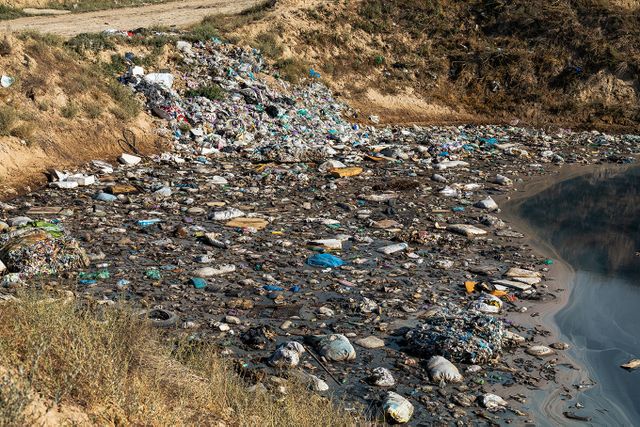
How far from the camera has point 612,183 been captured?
11508mm

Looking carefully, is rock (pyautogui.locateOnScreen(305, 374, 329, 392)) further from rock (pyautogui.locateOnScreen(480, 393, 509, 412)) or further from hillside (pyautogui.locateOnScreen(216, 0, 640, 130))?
hillside (pyautogui.locateOnScreen(216, 0, 640, 130))

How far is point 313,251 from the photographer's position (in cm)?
696

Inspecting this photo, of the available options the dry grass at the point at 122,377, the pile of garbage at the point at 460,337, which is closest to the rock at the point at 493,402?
the pile of garbage at the point at 460,337

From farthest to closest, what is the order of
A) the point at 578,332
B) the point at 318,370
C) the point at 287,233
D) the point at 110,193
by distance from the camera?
1. the point at 110,193
2. the point at 287,233
3. the point at 578,332
4. the point at 318,370

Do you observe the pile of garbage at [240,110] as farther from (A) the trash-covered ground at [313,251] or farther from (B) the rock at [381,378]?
(B) the rock at [381,378]

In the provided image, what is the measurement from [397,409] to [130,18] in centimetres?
1502

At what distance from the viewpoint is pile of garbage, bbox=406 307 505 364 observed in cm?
478

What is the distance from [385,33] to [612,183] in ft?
27.2

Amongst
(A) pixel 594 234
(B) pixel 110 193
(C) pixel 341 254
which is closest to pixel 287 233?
(C) pixel 341 254

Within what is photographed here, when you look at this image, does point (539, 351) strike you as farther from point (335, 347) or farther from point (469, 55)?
point (469, 55)

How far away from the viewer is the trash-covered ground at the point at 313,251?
4.70m

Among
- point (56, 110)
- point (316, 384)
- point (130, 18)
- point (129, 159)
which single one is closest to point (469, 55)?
point (130, 18)

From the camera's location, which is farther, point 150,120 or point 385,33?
point 385,33

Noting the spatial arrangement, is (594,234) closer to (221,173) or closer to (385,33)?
(221,173)
